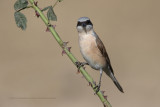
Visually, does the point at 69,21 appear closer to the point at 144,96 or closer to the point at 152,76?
the point at 152,76

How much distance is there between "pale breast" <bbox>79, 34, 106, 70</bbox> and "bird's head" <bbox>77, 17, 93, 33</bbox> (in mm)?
58

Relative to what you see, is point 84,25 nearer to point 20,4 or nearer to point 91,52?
point 91,52

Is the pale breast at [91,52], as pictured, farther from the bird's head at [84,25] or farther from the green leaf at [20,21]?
the green leaf at [20,21]

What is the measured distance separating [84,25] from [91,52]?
306 millimetres

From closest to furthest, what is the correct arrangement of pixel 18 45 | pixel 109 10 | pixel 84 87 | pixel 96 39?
pixel 96 39, pixel 84 87, pixel 18 45, pixel 109 10

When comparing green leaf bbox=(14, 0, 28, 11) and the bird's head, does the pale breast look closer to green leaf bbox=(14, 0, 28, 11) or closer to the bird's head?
the bird's head

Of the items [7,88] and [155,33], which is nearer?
[7,88]

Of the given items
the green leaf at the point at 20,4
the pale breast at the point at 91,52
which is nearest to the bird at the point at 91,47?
the pale breast at the point at 91,52

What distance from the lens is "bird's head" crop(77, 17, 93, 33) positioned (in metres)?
4.60

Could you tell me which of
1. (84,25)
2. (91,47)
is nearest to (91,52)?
(91,47)

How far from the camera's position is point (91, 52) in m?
4.82

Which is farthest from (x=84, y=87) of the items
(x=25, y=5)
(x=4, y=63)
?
(x=25, y=5)

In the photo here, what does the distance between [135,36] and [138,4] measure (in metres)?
1.79

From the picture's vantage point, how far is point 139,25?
1170 centimetres
